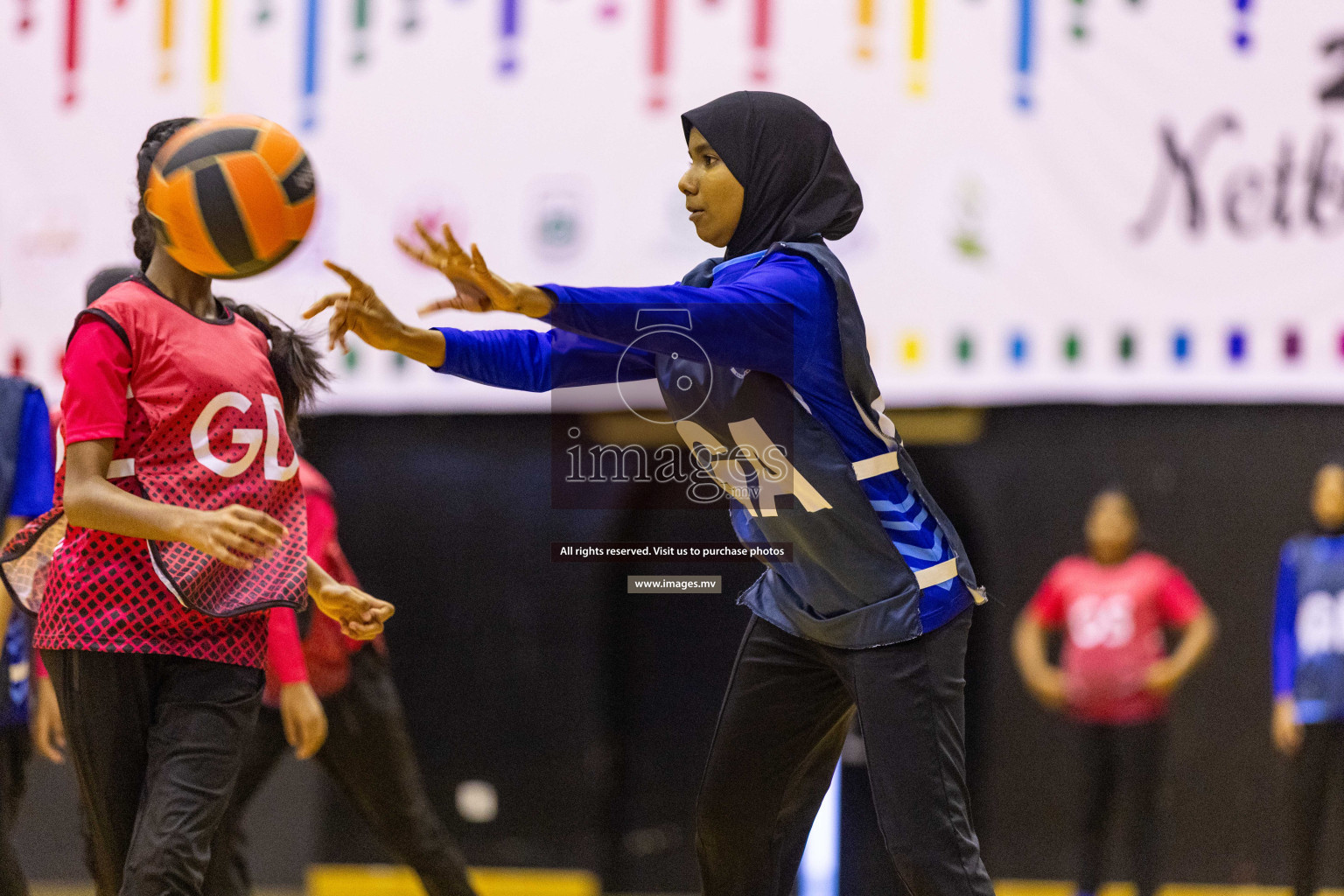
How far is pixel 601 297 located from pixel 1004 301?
9.03 feet

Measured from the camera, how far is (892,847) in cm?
241

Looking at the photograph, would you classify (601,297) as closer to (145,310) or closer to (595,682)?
(145,310)

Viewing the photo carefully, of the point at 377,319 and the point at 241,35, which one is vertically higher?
the point at 241,35

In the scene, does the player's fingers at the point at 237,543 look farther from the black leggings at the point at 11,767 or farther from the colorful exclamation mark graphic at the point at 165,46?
the colorful exclamation mark graphic at the point at 165,46

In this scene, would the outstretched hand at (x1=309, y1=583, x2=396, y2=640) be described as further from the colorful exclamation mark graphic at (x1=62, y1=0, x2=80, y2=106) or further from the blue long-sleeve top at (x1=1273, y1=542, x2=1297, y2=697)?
the blue long-sleeve top at (x1=1273, y1=542, x2=1297, y2=697)

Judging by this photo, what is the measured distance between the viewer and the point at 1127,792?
509cm

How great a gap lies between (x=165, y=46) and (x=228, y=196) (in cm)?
295

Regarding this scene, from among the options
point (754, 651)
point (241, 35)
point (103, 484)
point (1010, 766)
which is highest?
point (241, 35)

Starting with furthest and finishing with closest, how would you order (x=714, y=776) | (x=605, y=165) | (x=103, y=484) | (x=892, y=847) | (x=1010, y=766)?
(x=1010, y=766) < (x=605, y=165) < (x=714, y=776) < (x=892, y=847) < (x=103, y=484)

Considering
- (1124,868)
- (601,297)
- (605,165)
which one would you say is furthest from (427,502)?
(601,297)

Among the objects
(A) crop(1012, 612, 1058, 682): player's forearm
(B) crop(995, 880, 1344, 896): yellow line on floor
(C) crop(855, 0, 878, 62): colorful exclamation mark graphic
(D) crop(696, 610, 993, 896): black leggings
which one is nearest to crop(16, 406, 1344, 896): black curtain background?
(B) crop(995, 880, 1344, 896): yellow line on floor

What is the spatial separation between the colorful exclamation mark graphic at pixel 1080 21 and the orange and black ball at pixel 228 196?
3.19 metres

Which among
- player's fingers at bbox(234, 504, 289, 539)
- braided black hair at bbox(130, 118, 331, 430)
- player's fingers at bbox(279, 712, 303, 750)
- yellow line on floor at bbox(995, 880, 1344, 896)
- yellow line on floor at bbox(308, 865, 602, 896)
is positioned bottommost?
yellow line on floor at bbox(308, 865, 602, 896)

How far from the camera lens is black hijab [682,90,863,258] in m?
2.61
